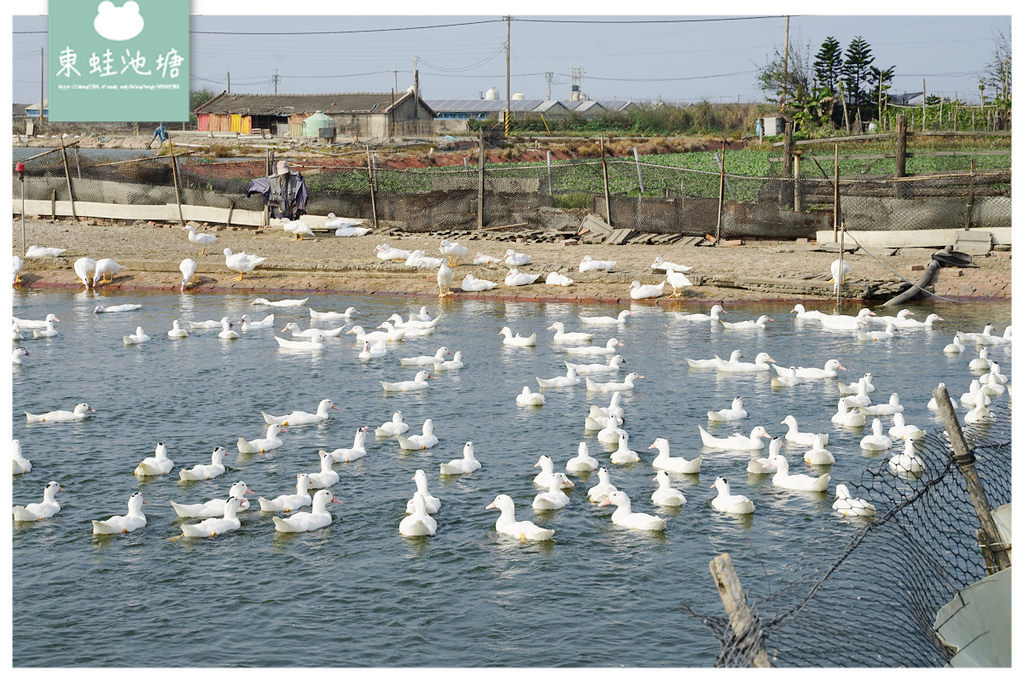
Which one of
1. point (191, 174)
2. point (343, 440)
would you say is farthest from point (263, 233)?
point (343, 440)

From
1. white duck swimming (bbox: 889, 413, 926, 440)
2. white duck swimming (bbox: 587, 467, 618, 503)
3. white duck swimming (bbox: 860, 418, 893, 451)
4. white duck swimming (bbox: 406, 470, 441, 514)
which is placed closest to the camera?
white duck swimming (bbox: 406, 470, 441, 514)

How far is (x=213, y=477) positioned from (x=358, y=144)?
197 ft

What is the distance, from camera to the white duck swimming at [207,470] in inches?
552

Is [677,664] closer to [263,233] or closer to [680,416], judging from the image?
[680,416]

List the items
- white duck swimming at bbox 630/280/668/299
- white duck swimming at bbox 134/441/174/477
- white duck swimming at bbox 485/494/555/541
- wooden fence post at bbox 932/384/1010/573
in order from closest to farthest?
wooden fence post at bbox 932/384/1010/573 → white duck swimming at bbox 485/494/555/541 → white duck swimming at bbox 134/441/174/477 → white duck swimming at bbox 630/280/668/299

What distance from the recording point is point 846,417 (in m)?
16.5

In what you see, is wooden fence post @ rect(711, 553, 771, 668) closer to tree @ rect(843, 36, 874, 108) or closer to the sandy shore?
the sandy shore

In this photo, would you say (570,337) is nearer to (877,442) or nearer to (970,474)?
(877,442)

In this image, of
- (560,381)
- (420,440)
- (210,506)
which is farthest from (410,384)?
(210,506)

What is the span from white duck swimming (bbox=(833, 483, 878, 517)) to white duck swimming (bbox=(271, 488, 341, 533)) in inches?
217

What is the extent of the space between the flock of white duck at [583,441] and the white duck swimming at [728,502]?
0.01m

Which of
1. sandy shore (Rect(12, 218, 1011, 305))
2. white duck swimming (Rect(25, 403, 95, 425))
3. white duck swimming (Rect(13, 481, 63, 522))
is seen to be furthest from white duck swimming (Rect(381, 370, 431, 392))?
sandy shore (Rect(12, 218, 1011, 305))

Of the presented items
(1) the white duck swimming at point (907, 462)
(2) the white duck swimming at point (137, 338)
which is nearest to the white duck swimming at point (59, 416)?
(2) the white duck swimming at point (137, 338)

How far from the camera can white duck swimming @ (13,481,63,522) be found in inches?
497
